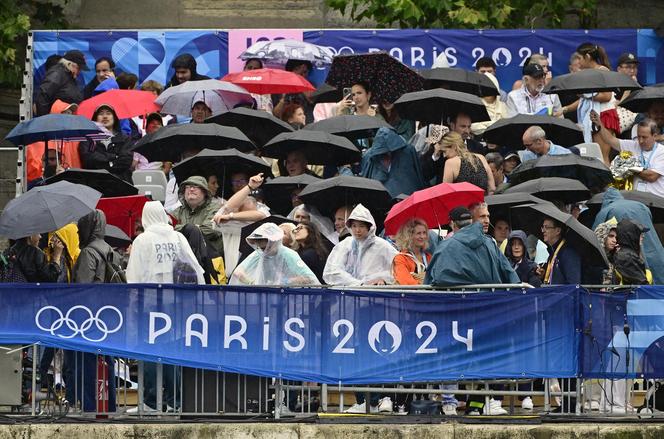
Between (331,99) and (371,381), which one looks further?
(331,99)

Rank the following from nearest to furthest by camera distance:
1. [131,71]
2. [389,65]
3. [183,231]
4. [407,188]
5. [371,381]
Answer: [371,381]
[183,231]
[407,188]
[389,65]
[131,71]

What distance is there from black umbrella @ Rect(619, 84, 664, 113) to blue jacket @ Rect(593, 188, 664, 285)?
3.94 metres

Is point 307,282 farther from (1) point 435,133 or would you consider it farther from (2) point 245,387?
(1) point 435,133

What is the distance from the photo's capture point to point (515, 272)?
1966 cm

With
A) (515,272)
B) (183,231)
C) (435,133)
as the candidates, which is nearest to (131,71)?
(435,133)

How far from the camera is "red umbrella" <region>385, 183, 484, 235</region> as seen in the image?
20922 mm

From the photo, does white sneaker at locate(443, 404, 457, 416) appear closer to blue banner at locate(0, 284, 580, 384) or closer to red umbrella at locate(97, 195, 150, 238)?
blue banner at locate(0, 284, 580, 384)

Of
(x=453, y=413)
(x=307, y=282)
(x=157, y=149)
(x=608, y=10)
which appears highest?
(x=608, y=10)

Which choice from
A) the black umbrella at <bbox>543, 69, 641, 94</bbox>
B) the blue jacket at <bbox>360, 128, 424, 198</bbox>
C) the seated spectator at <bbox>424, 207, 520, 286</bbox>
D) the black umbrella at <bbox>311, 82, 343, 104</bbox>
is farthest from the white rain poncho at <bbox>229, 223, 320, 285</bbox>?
the black umbrella at <bbox>311, 82, 343, 104</bbox>

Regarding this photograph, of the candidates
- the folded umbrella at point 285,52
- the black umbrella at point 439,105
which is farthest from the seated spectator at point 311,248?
the folded umbrella at point 285,52

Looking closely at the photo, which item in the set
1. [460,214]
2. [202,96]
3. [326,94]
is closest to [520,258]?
[460,214]

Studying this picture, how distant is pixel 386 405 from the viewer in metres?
19.3

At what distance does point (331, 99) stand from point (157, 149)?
352 centimetres

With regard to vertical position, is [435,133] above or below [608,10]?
below
